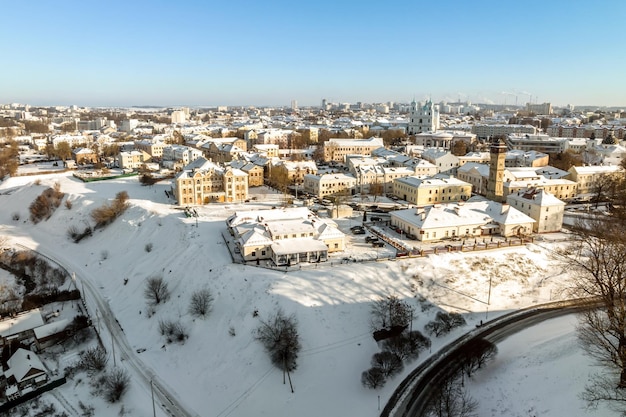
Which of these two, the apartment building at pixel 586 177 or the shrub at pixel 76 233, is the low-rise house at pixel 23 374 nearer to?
the shrub at pixel 76 233

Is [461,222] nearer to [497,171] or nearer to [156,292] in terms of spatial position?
[497,171]

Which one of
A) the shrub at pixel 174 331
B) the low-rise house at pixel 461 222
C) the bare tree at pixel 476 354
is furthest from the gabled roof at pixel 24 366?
the low-rise house at pixel 461 222

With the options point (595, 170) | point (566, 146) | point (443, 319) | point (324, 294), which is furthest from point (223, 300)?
point (566, 146)

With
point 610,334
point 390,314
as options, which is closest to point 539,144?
point 390,314

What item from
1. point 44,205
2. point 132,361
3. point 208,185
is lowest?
point 132,361

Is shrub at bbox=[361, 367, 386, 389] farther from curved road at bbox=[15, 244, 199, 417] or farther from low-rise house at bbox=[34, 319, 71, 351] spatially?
low-rise house at bbox=[34, 319, 71, 351]

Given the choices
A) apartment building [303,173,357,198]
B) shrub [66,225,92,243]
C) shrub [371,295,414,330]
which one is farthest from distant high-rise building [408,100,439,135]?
shrub [371,295,414,330]
